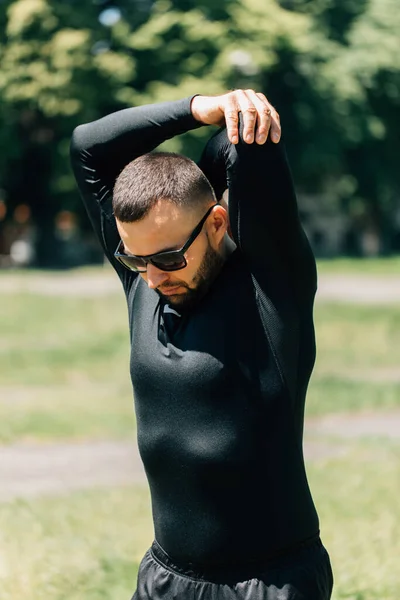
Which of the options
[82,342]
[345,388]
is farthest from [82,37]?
[345,388]

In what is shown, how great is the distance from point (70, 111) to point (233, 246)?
27882mm

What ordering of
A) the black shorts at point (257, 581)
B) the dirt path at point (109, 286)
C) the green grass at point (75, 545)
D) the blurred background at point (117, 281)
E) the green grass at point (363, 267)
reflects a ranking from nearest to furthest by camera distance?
1. the black shorts at point (257, 581)
2. the green grass at point (75, 545)
3. the blurred background at point (117, 281)
4. the dirt path at point (109, 286)
5. the green grass at point (363, 267)

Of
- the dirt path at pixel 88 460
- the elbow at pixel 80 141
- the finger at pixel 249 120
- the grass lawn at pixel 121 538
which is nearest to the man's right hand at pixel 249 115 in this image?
the finger at pixel 249 120

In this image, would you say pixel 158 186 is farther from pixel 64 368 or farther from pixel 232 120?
pixel 64 368

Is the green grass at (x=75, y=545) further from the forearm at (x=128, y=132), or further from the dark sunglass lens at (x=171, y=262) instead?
the dark sunglass lens at (x=171, y=262)

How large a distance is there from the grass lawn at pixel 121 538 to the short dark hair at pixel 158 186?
267 centimetres

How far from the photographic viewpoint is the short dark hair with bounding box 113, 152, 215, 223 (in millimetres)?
2043

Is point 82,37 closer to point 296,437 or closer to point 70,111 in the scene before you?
point 70,111

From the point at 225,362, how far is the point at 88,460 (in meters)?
5.41

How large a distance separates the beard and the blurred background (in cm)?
256

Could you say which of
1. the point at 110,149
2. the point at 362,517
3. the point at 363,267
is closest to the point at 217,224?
the point at 110,149

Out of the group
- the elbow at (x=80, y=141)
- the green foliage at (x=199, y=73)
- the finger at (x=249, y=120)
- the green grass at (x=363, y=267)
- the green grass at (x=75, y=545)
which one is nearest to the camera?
the finger at (x=249, y=120)

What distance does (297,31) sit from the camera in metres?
32.0

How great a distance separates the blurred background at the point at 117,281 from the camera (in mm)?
5266
